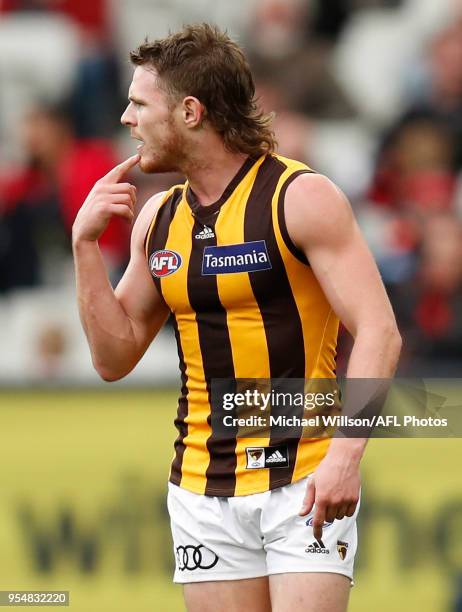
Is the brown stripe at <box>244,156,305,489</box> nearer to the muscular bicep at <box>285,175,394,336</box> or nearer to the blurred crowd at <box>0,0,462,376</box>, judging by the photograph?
the muscular bicep at <box>285,175,394,336</box>

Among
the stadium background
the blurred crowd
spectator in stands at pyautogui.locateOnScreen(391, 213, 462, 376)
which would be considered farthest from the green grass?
the blurred crowd

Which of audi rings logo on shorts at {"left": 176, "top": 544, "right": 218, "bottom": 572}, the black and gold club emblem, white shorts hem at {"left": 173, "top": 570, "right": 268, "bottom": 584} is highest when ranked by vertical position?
audi rings logo on shorts at {"left": 176, "top": 544, "right": 218, "bottom": 572}

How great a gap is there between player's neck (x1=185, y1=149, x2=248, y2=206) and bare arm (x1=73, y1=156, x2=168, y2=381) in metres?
0.20

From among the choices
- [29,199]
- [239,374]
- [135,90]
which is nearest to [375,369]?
[239,374]

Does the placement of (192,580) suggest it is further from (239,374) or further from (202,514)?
(239,374)

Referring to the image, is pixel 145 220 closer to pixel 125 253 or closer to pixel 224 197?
pixel 224 197

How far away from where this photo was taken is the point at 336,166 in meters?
8.94

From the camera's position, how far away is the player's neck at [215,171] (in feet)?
13.3

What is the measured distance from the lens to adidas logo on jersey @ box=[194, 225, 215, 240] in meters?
3.99

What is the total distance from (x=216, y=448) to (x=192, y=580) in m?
0.41

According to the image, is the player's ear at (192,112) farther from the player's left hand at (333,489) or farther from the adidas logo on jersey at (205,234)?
the player's left hand at (333,489)

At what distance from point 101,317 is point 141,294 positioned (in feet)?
0.54

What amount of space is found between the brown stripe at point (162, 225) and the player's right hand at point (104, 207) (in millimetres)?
128

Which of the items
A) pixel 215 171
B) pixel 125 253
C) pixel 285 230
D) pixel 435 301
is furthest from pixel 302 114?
pixel 285 230
